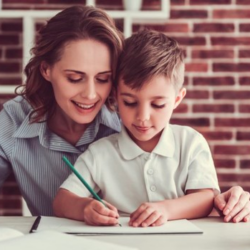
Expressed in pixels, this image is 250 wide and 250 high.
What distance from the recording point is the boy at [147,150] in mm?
1490

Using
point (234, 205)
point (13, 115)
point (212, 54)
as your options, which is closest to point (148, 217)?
point (234, 205)

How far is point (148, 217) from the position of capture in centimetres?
127

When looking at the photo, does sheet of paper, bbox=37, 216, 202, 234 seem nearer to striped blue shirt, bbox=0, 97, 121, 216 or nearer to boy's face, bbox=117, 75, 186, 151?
boy's face, bbox=117, 75, 186, 151

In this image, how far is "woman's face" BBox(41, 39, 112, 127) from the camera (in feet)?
5.27

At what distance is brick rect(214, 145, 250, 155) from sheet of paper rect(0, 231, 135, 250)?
235cm

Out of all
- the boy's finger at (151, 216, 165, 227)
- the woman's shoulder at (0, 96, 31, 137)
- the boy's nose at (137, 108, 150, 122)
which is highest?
the boy's nose at (137, 108, 150, 122)

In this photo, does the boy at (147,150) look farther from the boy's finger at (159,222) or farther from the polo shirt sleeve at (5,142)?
the polo shirt sleeve at (5,142)

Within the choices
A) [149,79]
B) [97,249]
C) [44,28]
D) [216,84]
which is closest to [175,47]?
[149,79]

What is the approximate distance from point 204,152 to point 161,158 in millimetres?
134

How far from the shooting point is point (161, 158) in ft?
5.15

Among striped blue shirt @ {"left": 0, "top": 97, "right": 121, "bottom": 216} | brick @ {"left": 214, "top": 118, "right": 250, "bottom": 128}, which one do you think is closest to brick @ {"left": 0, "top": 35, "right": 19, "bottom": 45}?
brick @ {"left": 214, "top": 118, "right": 250, "bottom": 128}

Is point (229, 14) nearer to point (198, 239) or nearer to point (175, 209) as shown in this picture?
point (175, 209)

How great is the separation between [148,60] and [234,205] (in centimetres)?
46

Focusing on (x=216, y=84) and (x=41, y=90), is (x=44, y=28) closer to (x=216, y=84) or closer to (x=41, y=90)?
(x=41, y=90)
